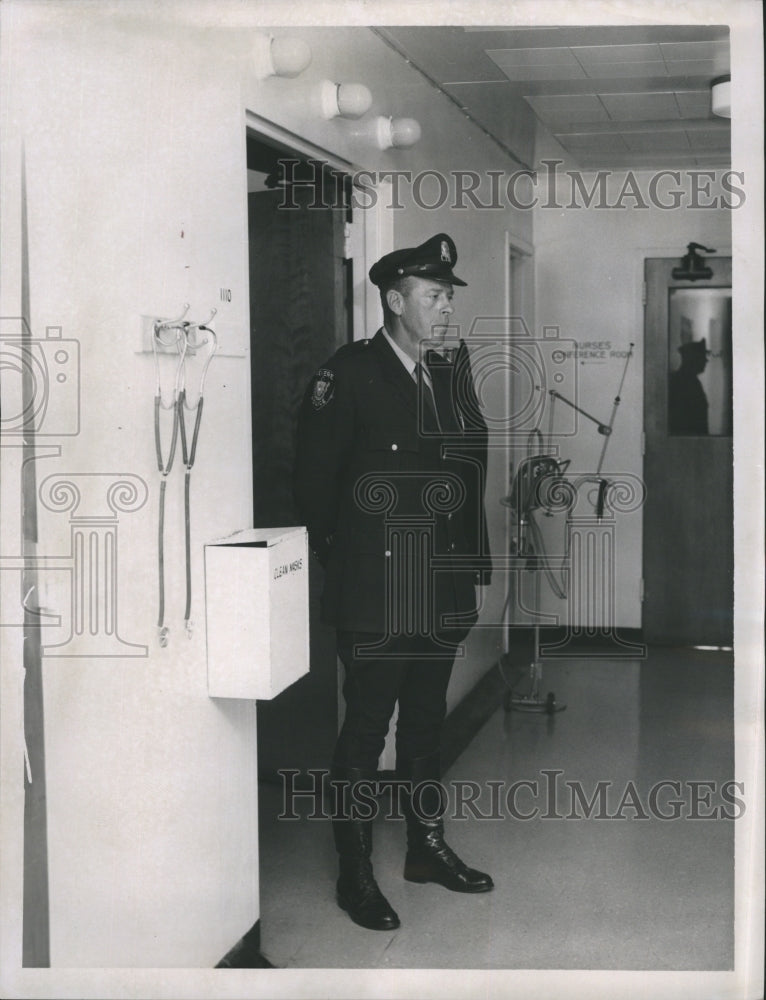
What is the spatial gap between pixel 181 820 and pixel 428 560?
94cm

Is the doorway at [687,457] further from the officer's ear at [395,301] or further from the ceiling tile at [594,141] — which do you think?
the officer's ear at [395,301]

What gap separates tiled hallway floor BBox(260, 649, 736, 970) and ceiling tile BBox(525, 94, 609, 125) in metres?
2.47

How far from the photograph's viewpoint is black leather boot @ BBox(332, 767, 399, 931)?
2.91 meters

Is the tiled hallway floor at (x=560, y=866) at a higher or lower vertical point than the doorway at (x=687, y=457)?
lower

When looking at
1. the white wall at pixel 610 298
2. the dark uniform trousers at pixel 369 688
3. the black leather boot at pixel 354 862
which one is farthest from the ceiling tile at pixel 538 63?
the black leather boot at pixel 354 862

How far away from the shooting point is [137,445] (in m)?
2.25

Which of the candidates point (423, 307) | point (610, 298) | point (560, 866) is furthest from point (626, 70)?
Answer: point (560, 866)

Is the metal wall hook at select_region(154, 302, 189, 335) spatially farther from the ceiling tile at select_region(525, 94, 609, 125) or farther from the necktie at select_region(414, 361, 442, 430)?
the ceiling tile at select_region(525, 94, 609, 125)

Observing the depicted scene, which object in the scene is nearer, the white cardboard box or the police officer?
the white cardboard box

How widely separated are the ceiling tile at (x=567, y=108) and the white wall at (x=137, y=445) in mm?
2285
